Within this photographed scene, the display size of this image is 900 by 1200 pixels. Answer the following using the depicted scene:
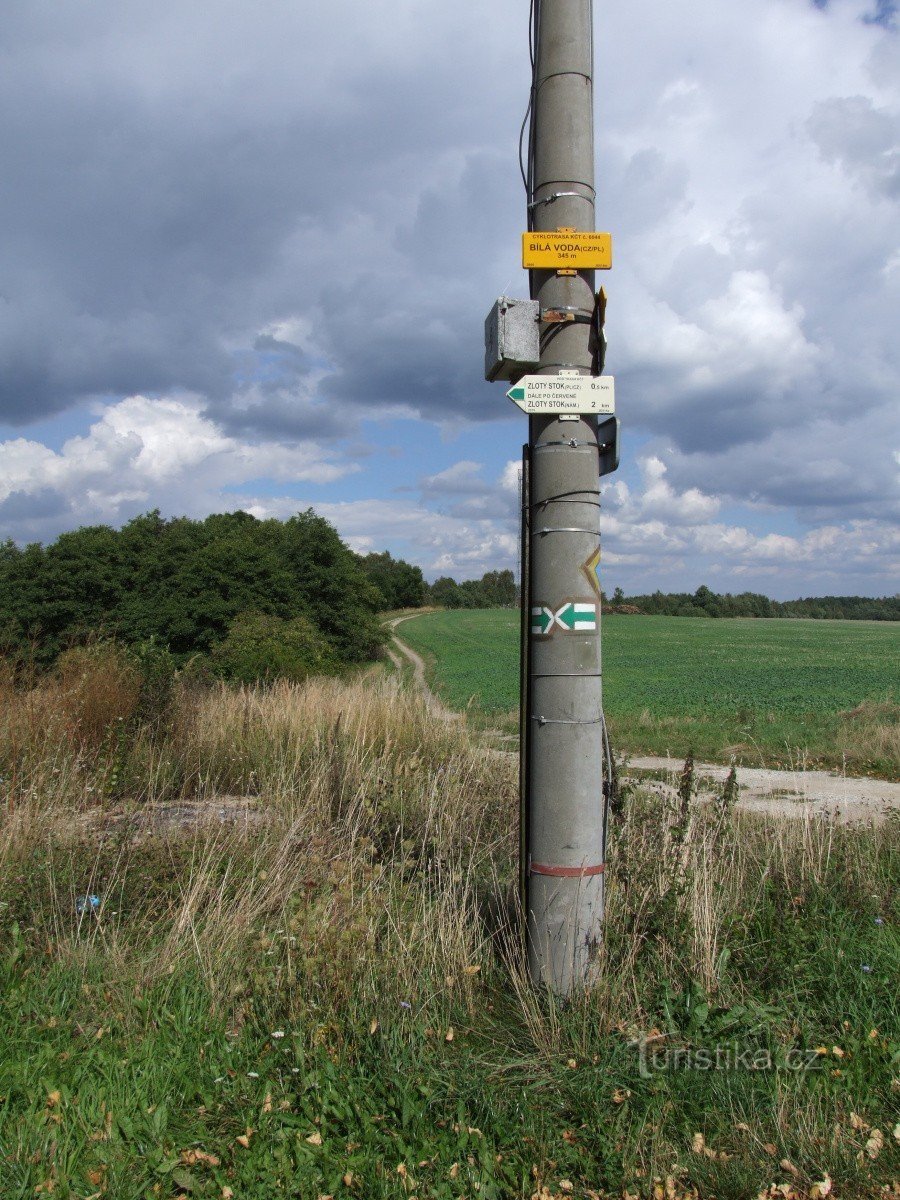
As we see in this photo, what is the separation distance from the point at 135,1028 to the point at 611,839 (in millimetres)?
2205

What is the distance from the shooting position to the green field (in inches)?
557

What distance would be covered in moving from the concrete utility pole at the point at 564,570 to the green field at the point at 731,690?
6.09m

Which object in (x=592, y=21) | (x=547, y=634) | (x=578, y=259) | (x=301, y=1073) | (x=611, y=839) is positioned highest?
(x=592, y=21)

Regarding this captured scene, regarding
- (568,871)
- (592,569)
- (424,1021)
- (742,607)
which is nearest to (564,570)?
(592,569)

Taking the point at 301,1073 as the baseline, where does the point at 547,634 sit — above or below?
above

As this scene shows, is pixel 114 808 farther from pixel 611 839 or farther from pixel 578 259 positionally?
pixel 578 259

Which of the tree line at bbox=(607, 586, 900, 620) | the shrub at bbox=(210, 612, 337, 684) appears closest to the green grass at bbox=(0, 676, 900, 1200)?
the shrub at bbox=(210, 612, 337, 684)

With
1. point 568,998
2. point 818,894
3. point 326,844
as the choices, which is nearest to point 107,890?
point 326,844

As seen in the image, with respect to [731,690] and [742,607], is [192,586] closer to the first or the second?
[731,690]

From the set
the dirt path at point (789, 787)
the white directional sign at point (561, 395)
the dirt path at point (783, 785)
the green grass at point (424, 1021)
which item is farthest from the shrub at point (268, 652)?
the white directional sign at point (561, 395)

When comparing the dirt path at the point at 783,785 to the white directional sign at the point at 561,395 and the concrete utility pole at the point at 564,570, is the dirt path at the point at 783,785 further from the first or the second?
the white directional sign at the point at 561,395

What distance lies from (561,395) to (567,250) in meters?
0.65

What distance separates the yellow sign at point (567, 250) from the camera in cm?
381

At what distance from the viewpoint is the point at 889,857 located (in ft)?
17.0
